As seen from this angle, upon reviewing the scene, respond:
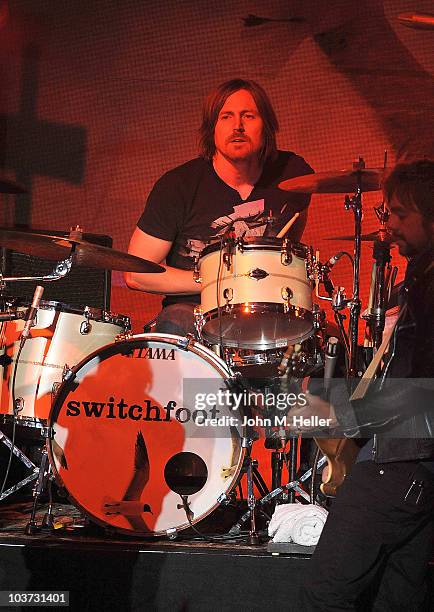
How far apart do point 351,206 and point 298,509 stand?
4.73ft

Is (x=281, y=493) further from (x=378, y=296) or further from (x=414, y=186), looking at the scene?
(x=414, y=186)

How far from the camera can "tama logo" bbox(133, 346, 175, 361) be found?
10.5 feet

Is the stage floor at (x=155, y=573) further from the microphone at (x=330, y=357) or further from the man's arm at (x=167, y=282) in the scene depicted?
the man's arm at (x=167, y=282)

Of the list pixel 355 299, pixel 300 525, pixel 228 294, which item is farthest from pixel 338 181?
pixel 300 525

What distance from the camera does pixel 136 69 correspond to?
4656 mm

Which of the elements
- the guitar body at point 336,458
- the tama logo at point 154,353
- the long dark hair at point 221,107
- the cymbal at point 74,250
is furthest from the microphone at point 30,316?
the long dark hair at point 221,107

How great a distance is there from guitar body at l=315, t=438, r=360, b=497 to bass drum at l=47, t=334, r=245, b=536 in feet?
1.09

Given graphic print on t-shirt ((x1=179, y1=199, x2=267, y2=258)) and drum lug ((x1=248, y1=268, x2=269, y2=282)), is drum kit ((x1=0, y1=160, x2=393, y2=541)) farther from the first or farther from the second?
graphic print on t-shirt ((x1=179, y1=199, x2=267, y2=258))

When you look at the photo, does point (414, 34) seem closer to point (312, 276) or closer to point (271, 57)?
point (271, 57)

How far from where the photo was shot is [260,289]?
10.4ft

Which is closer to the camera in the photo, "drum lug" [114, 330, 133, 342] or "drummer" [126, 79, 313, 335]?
"drum lug" [114, 330, 133, 342]

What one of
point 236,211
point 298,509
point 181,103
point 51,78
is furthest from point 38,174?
point 298,509

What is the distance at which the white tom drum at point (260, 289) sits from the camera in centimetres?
316

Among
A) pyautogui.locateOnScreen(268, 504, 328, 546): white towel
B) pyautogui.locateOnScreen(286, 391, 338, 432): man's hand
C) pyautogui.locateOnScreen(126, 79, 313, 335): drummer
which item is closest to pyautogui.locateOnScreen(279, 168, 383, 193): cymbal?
pyautogui.locateOnScreen(126, 79, 313, 335): drummer
